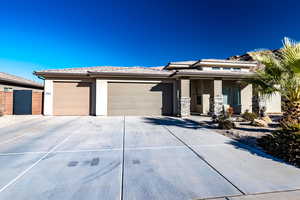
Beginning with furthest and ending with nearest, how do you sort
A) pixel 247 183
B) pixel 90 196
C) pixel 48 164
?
1. pixel 48 164
2. pixel 247 183
3. pixel 90 196

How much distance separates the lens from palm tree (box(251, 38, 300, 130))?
4457 mm

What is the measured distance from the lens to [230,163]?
3.37 m

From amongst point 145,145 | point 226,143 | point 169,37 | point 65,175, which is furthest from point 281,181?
point 169,37

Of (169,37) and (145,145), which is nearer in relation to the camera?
(145,145)

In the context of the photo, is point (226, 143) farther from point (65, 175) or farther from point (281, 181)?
point (65, 175)

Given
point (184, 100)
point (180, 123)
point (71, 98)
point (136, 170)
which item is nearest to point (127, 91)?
point (71, 98)

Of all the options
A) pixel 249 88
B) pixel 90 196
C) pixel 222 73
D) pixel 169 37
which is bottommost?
pixel 90 196

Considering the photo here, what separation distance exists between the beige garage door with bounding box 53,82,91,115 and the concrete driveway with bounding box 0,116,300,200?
632 cm

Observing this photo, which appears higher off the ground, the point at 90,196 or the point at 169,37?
the point at 169,37

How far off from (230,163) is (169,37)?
13648 mm

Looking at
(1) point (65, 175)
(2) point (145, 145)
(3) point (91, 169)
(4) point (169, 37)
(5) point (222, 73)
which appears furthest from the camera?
(4) point (169, 37)

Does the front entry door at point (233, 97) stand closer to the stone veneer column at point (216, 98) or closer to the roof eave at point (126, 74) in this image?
the stone veneer column at point (216, 98)

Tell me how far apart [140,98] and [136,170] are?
859 centimetres

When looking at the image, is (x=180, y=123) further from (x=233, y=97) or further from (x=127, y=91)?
(x=233, y=97)
